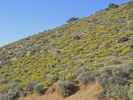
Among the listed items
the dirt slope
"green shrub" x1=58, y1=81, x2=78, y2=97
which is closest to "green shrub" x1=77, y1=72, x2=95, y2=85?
the dirt slope

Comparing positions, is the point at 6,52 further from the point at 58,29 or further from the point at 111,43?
the point at 111,43

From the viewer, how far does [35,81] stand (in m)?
23.6

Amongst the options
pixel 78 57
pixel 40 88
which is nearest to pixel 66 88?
pixel 40 88

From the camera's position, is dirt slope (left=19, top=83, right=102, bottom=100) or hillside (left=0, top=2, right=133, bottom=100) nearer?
dirt slope (left=19, top=83, right=102, bottom=100)

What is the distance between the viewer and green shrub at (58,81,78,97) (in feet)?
65.9

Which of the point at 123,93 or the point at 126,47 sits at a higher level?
the point at 126,47

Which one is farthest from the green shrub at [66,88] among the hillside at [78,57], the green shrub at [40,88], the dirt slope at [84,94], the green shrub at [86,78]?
the green shrub at [40,88]

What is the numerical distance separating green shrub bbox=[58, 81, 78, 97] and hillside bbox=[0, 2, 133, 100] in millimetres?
162

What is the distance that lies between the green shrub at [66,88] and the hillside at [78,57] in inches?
6.4

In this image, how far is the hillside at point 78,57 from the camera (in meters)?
19.0

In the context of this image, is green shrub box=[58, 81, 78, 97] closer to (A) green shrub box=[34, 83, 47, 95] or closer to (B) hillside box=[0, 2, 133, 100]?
(B) hillside box=[0, 2, 133, 100]

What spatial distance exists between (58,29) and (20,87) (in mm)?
21487

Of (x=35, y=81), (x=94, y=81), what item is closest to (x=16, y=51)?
(x=35, y=81)

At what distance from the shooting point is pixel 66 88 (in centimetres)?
2023
